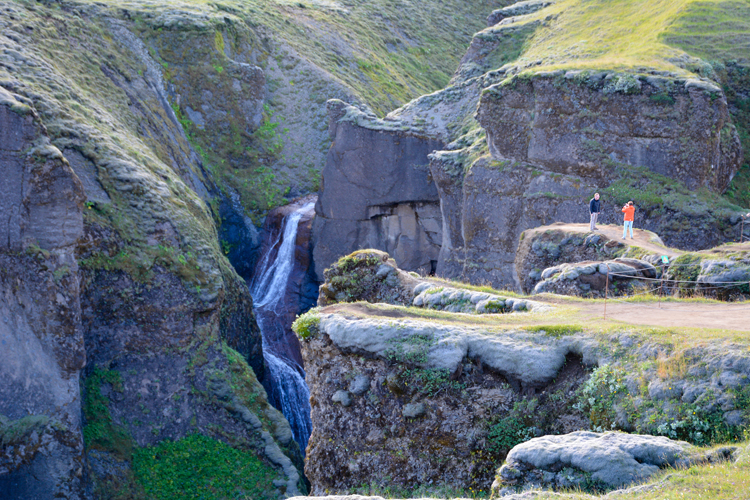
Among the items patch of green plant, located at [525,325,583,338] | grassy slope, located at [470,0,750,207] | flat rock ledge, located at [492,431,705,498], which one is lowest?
flat rock ledge, located at [492,431,705,498]

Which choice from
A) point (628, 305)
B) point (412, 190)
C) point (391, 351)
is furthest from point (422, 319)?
point (412, 190)

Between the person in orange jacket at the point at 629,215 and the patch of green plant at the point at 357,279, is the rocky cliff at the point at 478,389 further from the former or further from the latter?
the person in orange jacket at the point at 629,215

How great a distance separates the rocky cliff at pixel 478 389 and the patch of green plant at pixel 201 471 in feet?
33.5

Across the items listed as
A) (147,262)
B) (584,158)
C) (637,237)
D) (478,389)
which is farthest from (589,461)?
(584,158)

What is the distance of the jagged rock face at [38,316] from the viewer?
20875 millimetres

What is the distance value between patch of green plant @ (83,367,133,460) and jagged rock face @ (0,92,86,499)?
967 millimetres

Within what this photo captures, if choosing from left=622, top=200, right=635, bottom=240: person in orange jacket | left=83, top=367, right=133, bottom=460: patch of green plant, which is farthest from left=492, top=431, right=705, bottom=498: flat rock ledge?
left=83, top=367, right=133, bottom=460: patch of green plant

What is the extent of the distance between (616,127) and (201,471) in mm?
22127

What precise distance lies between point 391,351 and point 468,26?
249ft

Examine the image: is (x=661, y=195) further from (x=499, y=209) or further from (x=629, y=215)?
(x=499, y=209)

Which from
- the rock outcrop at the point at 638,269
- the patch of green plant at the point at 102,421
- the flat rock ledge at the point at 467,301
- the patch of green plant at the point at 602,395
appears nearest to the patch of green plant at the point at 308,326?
the flat rock ledge at the point at 467,301

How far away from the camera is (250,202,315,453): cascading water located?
30.4 meters

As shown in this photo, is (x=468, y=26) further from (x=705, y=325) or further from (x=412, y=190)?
(x=705, y=325)

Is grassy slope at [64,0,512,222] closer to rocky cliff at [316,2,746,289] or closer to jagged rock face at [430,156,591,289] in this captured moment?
rocky cliff at [316,2,746,289]
